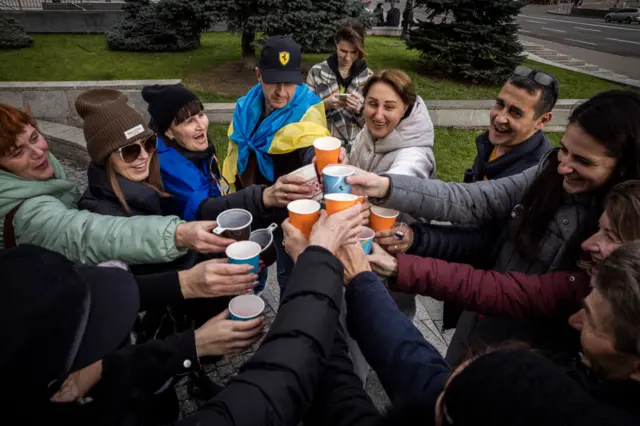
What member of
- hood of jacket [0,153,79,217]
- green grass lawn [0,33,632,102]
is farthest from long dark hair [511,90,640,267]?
green grass lawn [0,33,632,102]

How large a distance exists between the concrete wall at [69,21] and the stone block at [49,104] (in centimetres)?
1140

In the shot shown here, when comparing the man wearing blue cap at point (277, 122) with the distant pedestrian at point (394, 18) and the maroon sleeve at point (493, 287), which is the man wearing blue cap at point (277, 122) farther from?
the distant pedestrian at point (394, 18)

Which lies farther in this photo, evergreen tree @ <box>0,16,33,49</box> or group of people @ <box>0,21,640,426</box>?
evergreen tree @ <box>0,16,33,49</box>

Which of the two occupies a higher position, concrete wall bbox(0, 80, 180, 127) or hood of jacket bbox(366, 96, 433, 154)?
hood of jacket bbox(366, 96, 433, 154)

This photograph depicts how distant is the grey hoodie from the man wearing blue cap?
51 centimetres

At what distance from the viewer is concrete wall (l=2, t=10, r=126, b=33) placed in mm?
17000

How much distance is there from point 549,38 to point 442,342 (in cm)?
2480

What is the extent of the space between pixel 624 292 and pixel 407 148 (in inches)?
70.9

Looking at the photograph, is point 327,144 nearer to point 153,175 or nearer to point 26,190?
point 153,175

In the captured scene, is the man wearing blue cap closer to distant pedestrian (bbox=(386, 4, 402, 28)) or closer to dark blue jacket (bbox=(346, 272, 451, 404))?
dark blue jacket (bbox=(346, 272, 451, 404))

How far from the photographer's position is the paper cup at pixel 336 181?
83.9 inches

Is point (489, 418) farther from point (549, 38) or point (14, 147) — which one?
point (549, 38)

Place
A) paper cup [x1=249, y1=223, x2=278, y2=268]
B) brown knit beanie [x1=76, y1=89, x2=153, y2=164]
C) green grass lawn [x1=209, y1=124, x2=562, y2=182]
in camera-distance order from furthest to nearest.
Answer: green grass lawn [x1=209, y1=124, x2=562, y2=182] → brown knit beanie [x1=76, y1=89, x2=153, y2=164] → paper cup [x1=249, y1=223, x2=278, y2=268]

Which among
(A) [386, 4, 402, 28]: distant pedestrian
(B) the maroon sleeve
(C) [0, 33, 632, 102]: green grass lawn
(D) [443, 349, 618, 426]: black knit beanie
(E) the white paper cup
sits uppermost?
(A) [386, 4, 402, 28]: distant pedestrian
